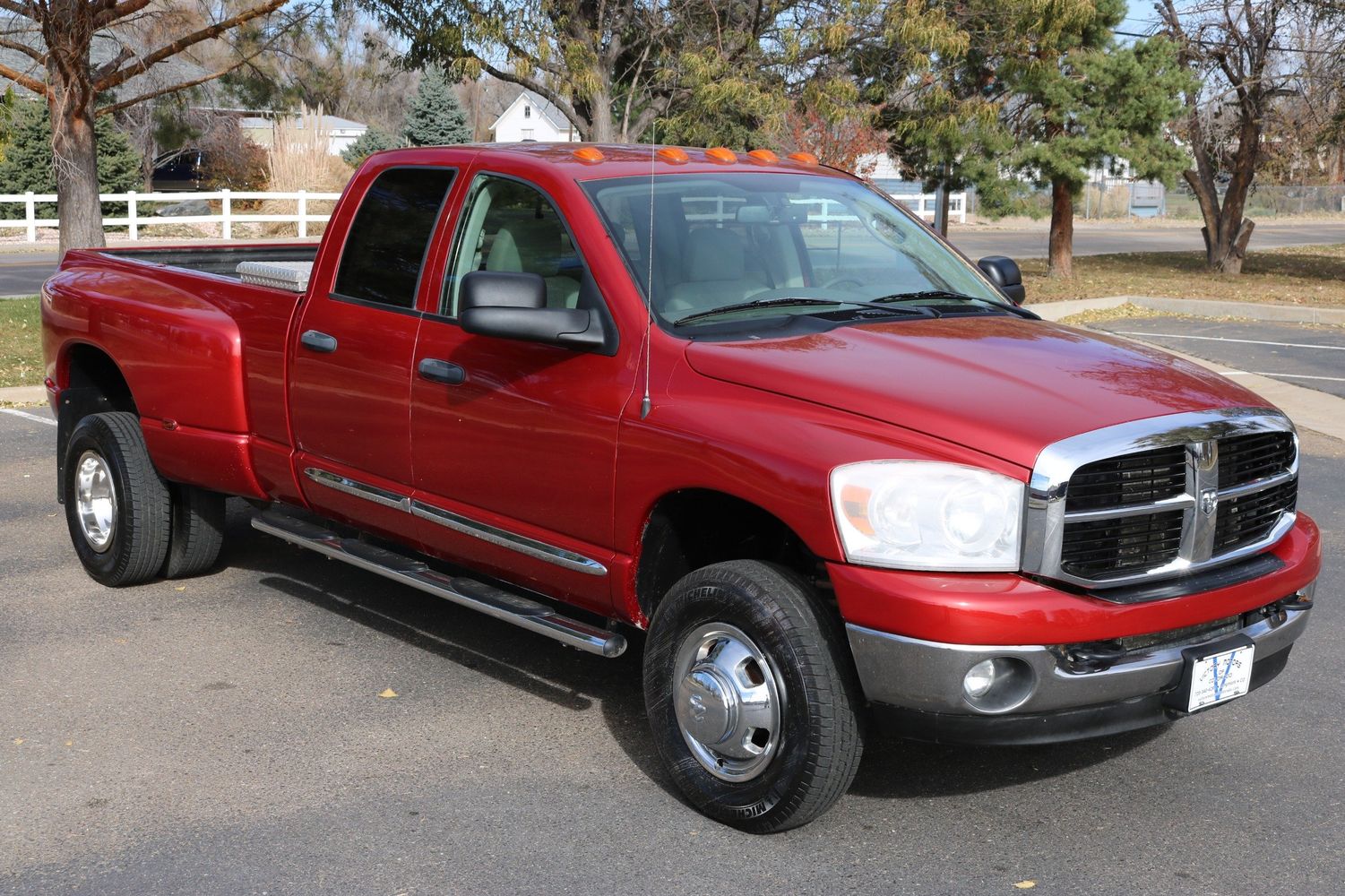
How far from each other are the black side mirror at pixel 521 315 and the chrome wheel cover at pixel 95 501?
2911 mm

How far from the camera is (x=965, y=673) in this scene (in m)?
3.74

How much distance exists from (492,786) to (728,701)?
34.7 inches

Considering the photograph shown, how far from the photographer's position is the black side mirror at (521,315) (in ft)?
14.8

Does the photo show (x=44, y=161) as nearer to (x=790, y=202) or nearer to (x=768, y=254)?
(x=790, y=202)

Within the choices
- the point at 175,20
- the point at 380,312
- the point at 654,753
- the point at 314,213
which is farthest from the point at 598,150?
the point at 314,213

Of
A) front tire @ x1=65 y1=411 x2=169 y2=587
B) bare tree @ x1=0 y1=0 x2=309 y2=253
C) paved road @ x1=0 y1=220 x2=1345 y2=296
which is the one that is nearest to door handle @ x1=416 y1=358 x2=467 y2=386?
front tire @ x1=65 y1=411 x2=169 y2=587

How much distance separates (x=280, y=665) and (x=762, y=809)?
2370mm

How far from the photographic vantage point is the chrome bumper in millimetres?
3740

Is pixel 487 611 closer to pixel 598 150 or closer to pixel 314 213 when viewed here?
pixel 598 150

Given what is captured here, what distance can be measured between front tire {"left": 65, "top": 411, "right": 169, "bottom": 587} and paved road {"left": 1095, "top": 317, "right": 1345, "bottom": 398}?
10216mm

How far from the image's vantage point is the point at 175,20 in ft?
57.0

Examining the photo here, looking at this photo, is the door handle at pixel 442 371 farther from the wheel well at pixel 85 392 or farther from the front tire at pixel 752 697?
the wheel well at pixel 85 392

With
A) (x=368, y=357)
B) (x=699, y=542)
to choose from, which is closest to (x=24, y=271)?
(x=368, y=357)

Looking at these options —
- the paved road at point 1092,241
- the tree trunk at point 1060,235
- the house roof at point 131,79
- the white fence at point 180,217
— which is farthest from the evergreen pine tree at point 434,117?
the tree trunk at point 1060,235
